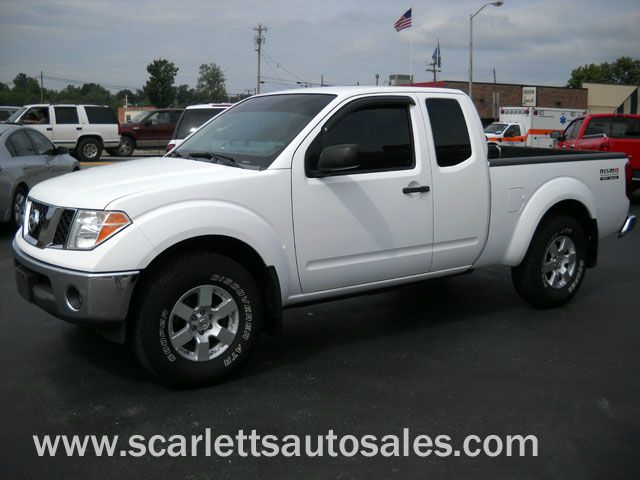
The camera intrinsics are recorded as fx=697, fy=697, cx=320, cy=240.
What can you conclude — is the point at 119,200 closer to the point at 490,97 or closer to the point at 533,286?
the point at 533,286

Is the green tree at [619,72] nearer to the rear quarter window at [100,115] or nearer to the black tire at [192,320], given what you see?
the rear quarter window at [100,115]

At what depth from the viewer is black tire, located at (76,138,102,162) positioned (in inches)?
933

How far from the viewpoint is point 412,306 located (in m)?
6.40

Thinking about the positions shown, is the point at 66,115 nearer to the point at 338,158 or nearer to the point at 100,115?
the point at 100,115

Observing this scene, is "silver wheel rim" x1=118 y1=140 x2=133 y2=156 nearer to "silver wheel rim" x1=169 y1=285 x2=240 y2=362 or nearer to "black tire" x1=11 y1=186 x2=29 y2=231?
"black tire" x1=11 y1=186 x2=29 y2=231

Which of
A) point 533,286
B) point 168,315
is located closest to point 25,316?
point 168,315

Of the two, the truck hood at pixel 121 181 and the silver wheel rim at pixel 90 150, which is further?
the silver wheel rim at pixel 90 150

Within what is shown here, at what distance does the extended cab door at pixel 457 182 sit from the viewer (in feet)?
17.2

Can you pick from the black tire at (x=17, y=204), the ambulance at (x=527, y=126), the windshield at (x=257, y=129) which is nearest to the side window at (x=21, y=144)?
the black tire at (x=17, y=204)

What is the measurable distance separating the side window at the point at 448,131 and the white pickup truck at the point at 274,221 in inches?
0.5

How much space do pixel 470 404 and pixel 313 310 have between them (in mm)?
2311

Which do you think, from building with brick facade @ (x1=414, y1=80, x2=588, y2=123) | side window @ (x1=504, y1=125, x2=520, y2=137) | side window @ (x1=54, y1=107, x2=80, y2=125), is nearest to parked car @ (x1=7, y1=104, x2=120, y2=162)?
side window @ (x1=54, y1=107, x2=80, y2=125)

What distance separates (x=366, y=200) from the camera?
481 cm

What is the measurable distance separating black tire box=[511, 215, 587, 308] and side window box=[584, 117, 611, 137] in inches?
425
